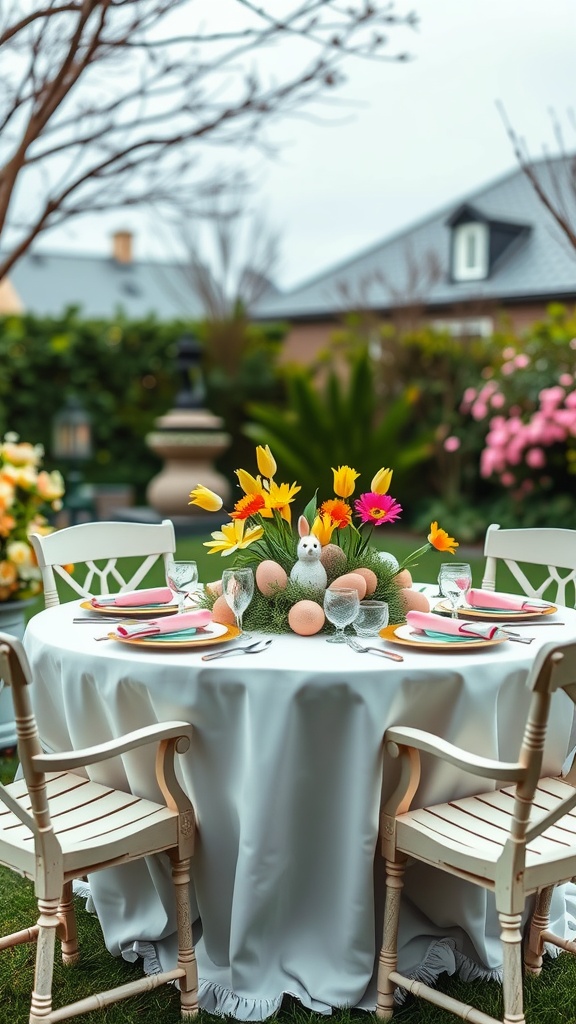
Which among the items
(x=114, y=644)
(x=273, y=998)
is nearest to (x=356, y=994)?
(x=273, y=998)

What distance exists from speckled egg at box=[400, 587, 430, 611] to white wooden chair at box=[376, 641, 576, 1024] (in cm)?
51

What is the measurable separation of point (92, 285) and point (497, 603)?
82.0ft

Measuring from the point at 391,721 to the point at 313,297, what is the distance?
66.3 feet

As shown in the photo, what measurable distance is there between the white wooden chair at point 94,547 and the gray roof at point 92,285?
67.3ft

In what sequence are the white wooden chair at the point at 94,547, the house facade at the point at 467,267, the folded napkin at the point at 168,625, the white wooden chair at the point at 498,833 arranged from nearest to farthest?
the white wooden chair at the point at 498,833 → the folded napkin at the point at 168,625 → the white wooden chair at the point at 94,547 → the house facade at the point at 467,267

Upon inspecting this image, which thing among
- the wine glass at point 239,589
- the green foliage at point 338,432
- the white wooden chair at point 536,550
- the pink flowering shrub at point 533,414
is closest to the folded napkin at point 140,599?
the wine glass at point 239,589

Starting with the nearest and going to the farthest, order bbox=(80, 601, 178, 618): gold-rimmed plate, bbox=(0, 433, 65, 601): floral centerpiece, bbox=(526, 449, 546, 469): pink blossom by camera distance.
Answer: bbox=(80, 601, 178, 618): gold-rimmed plate < bbox=(0, 433, 65, 601): floral centerpiece < bbox=(526, 449, 546, 469): pink blossom

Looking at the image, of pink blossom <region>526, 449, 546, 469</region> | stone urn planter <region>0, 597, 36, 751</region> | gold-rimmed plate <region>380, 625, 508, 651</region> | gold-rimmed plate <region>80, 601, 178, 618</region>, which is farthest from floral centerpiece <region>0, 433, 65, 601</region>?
pink blossom <region>526, 449, 546, 469</region>

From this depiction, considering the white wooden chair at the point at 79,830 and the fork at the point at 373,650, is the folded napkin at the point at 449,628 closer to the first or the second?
the fork at the point at 373,650

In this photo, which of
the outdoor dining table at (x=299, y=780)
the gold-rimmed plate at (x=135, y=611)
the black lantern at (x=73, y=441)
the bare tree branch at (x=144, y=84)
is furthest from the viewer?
the black lantern at (x=73, y=441)

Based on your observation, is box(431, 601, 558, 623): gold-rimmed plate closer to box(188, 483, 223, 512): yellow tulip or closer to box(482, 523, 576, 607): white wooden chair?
box(482, 523, 576, 607): white wooden chair

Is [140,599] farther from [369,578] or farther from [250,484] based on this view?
[369,578]

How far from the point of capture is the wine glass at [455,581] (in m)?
2.55

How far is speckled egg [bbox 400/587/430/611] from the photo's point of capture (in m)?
2.63
